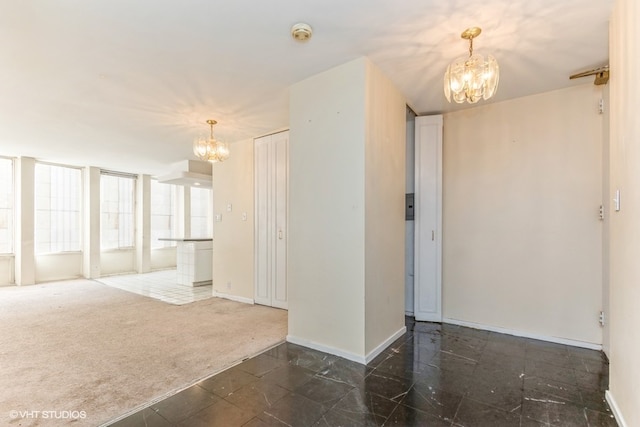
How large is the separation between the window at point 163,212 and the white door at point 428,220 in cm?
703

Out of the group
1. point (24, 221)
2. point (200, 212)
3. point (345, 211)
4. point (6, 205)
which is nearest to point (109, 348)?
point (345, 211)

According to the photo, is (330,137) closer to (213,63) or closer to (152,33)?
(213,63)

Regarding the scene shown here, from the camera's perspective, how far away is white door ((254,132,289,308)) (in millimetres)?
4254

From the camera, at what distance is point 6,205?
5914mm

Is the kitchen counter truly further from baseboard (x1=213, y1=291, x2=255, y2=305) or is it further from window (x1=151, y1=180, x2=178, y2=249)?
window (x1=151, y1=180, x2=178, y2=249)

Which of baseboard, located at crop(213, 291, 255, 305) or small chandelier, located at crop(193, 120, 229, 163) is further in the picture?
baseboard, located at crop(213, 291, 255, 305)

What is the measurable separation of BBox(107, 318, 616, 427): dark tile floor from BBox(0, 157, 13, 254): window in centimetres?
647

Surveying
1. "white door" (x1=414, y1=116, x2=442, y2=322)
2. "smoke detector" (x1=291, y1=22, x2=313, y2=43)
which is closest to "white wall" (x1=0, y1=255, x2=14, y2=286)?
"smoke detector" (x1=291, y1=22, x2=313, y2=43)

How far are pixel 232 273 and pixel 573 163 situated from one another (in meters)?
4.53

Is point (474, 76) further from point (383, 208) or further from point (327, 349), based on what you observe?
point (327, 349)

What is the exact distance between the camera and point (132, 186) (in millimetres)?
7695

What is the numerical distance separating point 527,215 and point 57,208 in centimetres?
856

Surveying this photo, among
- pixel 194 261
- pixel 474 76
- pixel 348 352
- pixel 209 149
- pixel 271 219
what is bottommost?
pixel 348 352

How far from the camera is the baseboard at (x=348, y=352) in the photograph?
8.23 feet
